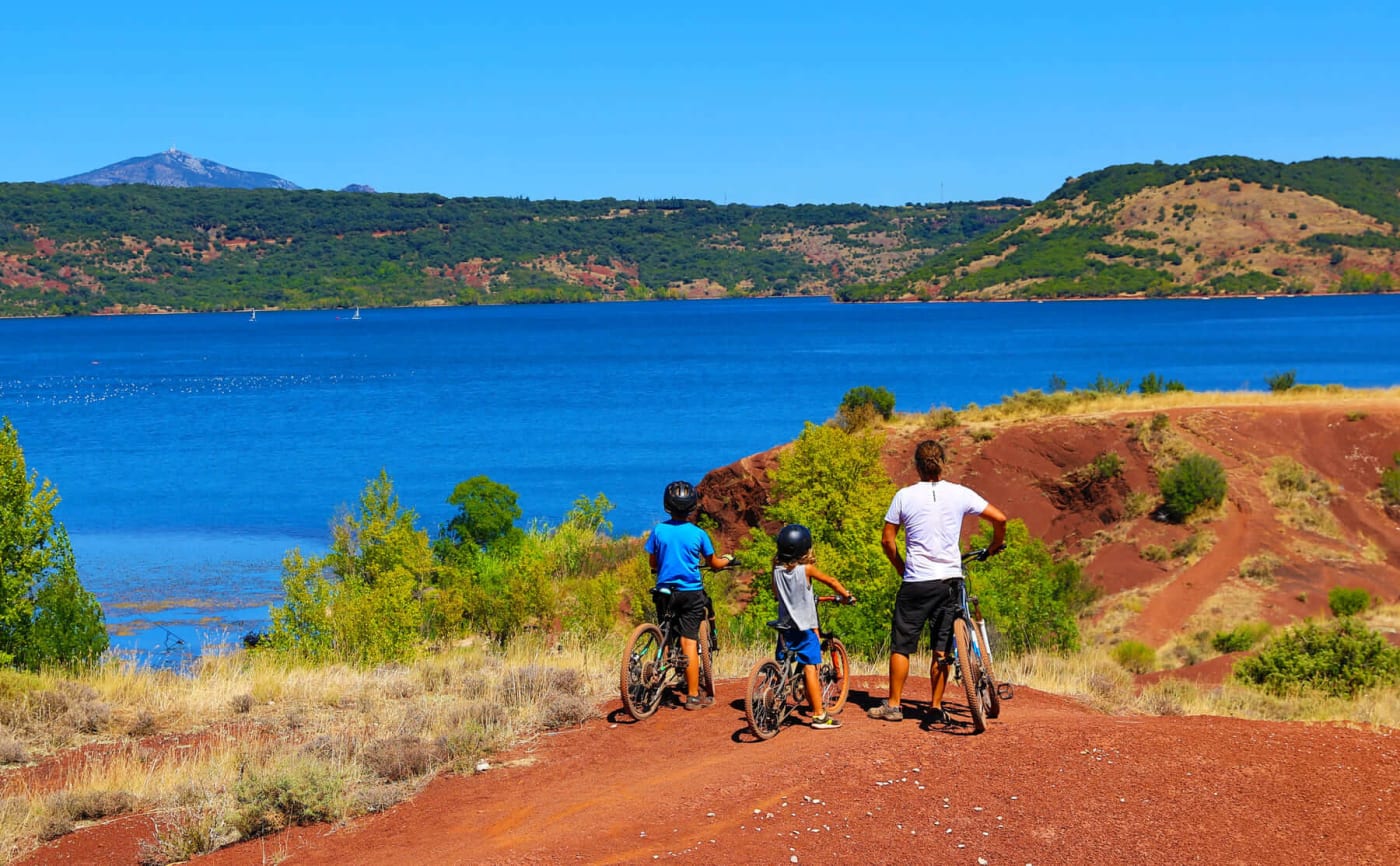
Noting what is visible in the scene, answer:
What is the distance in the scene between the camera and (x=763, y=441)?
6328 cm

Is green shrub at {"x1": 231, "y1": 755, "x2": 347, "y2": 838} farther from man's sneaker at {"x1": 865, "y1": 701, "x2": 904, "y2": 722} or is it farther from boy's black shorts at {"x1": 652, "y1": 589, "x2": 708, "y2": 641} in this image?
man's sneaker at {"x1": 865, "y1": 701, "x2": 904, "y2": 722}

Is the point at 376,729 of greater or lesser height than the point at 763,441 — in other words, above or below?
above

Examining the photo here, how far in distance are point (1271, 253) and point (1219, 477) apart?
153 m

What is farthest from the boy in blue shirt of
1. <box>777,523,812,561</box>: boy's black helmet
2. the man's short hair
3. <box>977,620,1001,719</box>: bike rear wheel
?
<box>977,620,1001,719</box>: bike rear wheel

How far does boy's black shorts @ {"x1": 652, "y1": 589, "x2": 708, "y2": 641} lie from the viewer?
971cm

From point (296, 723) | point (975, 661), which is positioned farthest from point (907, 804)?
point (296, 723)

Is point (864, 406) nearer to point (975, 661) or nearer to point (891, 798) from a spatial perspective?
point (975, 661)

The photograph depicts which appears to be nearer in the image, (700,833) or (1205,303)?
Answer: (700,833)

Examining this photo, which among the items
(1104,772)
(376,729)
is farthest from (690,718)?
(1104,772)

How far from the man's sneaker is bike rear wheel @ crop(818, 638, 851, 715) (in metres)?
0.23

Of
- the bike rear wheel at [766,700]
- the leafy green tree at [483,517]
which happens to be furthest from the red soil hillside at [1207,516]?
the bike rear wheel at [766,700]

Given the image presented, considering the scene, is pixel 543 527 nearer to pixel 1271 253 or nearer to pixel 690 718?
pixel 690 718

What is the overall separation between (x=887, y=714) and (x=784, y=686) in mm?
811

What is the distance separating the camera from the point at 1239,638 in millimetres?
22297
